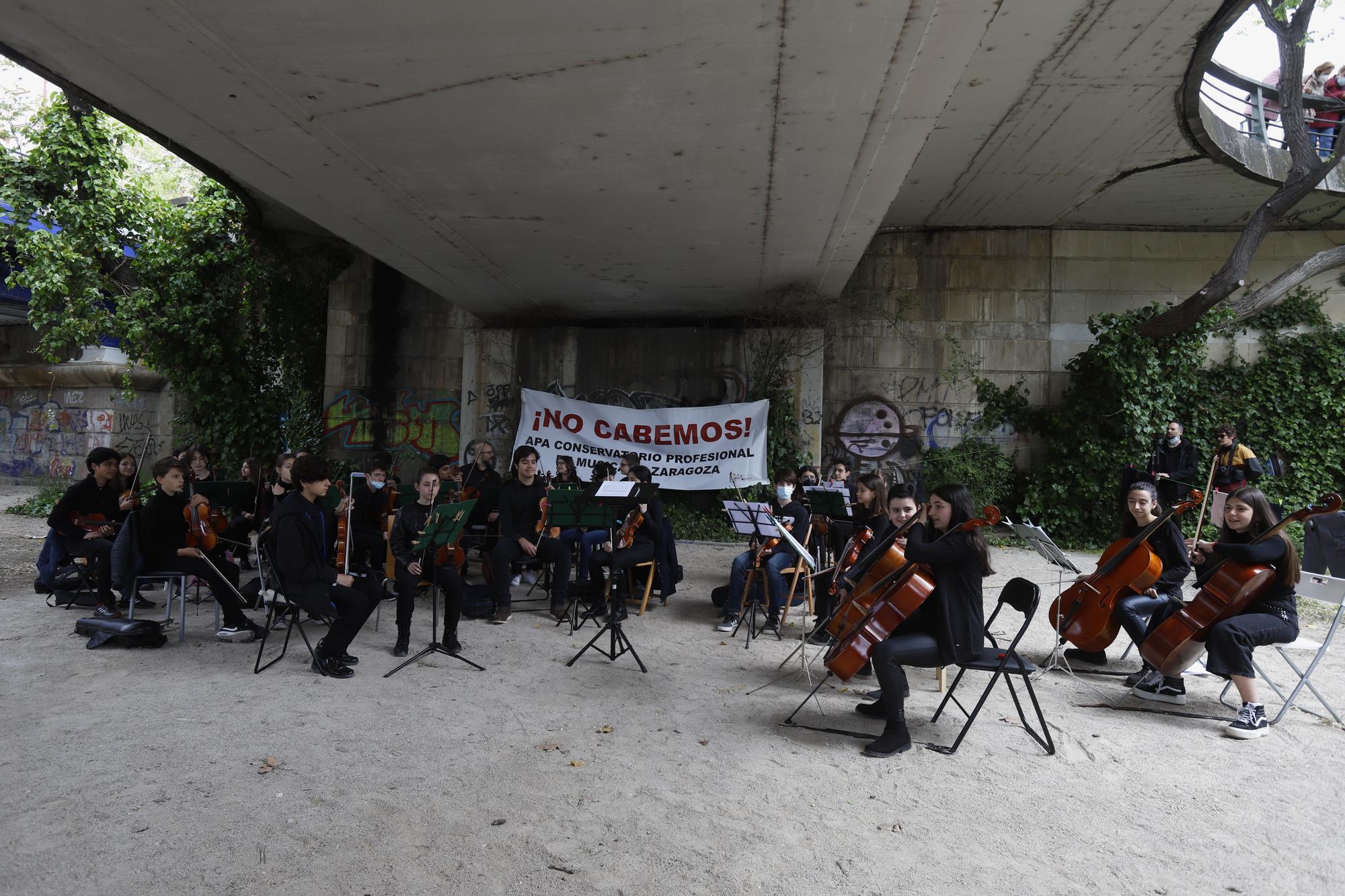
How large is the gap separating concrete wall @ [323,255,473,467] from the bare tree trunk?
436 inches

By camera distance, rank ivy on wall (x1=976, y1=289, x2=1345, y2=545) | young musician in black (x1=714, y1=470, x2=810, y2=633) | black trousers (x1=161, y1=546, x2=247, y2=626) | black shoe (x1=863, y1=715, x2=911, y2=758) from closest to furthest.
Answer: black shoe (x1=863, y1=715, x2=911, y2=758) → black trousers (x1=161, y1=546, x2=247, y2=626) → young musician in black (x1=714, y1=470, x2=810, y2=633) → ivy on wall (x1=976, y1=289, x2=1345, y2=545)

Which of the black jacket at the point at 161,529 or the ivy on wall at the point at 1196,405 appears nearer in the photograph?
the black jacket at the point at 161,529

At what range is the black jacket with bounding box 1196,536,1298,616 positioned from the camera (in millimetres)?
4324

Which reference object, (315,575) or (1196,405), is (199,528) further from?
(1196,405)

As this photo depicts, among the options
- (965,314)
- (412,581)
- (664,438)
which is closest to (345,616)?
(412,581)

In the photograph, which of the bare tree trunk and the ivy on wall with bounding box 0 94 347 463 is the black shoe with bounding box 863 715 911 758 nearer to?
the bare tree trunk

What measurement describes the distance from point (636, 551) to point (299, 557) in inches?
112

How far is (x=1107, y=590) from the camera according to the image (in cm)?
493

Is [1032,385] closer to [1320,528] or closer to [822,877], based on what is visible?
[1320,528]

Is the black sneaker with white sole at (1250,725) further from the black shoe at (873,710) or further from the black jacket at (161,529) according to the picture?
the black jacket at (161,529)

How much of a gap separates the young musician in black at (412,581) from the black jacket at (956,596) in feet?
10.9

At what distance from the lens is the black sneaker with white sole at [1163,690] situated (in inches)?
189

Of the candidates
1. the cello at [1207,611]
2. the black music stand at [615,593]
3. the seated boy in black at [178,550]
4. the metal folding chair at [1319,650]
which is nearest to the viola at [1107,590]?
the cello at [1207,611]

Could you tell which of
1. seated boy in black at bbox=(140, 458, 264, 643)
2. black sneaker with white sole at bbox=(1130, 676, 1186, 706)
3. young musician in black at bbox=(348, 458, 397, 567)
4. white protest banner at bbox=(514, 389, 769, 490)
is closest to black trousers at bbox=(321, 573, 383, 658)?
seated boy in black at bbox=(140, 458, 264, 643)
